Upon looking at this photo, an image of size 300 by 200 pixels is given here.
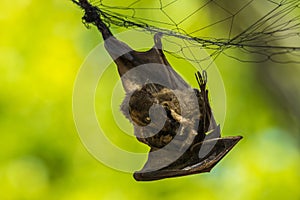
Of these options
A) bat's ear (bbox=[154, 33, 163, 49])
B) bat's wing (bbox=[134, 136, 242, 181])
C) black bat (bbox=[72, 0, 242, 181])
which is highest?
bat's ear (bbox=[154, 33, 163, 49])

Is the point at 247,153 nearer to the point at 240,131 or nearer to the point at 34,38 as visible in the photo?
the point at 240,131

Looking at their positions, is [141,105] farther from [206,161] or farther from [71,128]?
[71,128]

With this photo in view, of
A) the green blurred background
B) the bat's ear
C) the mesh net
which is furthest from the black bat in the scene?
the green blurred background

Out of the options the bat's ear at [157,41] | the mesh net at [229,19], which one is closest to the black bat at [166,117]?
the bat's ear at [157,41]

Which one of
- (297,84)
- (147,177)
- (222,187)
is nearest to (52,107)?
(222,187)

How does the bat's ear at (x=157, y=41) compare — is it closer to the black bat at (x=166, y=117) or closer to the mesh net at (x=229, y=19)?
the black bat at (x=166, y=117)

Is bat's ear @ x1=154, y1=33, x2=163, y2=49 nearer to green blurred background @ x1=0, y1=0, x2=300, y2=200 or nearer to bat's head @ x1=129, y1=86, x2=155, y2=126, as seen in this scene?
bat's head @ x1=129, y1=86, x2=155, y2=126

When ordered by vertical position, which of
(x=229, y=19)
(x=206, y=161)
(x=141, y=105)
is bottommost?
(x=206, y=161)

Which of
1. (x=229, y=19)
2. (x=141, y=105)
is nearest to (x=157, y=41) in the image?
(x=141, y=105)
